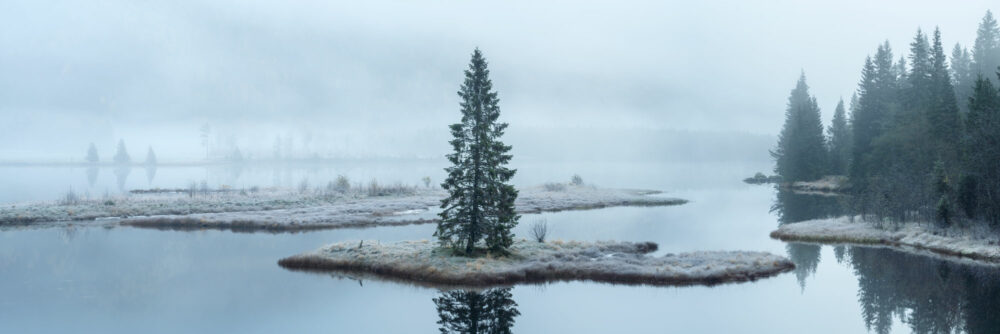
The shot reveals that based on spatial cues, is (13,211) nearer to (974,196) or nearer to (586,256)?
(586,256)

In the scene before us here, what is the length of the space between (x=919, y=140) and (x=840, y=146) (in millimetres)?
50560

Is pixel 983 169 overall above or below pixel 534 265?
above

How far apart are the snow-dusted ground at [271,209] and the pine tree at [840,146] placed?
45.0 meters

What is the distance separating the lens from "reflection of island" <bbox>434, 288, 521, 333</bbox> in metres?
22.4

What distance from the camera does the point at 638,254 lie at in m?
36.3

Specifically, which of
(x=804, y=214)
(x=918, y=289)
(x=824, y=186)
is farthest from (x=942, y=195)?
(x=824, y=186)

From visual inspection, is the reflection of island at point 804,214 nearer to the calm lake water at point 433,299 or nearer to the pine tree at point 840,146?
the calm lake water at point 433,299

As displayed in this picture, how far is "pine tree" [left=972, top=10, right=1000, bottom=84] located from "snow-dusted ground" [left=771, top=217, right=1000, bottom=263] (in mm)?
74968

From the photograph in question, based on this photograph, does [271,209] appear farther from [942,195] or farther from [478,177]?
[942,195]

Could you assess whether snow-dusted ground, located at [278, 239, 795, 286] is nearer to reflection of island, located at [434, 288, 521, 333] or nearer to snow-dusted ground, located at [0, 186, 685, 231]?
reflection of island, located at [434, 288, 521, 333]

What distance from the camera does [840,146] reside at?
369 feet

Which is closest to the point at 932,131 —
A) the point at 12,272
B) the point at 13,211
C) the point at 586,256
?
the point at 586,256

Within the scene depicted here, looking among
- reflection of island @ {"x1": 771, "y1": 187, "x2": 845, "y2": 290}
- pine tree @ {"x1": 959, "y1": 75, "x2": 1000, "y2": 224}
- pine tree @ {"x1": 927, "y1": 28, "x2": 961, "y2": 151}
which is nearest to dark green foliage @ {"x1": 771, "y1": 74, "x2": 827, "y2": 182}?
reflection of island @ {"x1": 771, "y1": 187, "x2": 845, "y2": 290}

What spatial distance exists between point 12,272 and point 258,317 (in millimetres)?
17819
